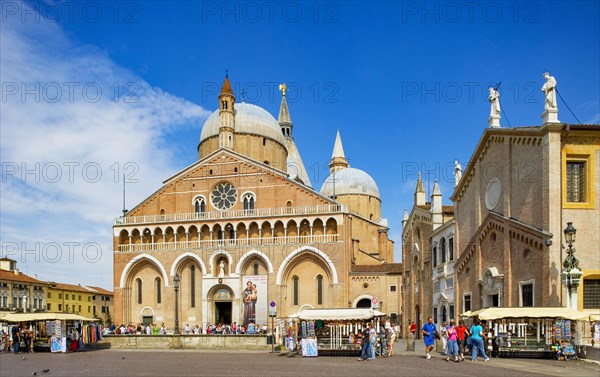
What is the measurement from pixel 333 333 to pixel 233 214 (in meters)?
24.5

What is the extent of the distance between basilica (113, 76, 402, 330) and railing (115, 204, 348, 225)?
0.09 metres

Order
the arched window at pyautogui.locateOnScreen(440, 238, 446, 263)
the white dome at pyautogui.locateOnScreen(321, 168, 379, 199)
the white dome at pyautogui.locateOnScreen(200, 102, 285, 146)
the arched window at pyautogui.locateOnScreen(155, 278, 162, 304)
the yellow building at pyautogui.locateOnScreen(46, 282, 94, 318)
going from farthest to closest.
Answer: the yellow building at pyautogui.locateOnScreen(46, 282, 94, 318) < the white dome at pyautogui.locateOnScreen(321, 168, 379, 199) < the white dome at pyautogui.locateOnScreen(200, 102, 285, 146) < the arched window at pyautogui.locateOnScreen(155, 278, 162, 304) < the arched window at pyautogui.locateOnScreen(440, 238, 446, 263)

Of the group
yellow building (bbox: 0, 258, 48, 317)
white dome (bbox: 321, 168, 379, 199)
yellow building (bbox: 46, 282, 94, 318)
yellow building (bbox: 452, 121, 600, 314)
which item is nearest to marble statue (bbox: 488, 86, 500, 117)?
yellow building (bbox: 452, 121, 600, 314)

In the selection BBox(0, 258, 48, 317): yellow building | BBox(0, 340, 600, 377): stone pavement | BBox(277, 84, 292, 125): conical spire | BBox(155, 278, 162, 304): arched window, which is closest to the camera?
BBox(0, 340, 600, 377): stone pavement

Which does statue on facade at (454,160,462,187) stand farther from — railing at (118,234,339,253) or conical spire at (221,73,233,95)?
conical spire at (221,73,233,95)

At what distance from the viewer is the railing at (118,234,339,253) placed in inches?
Result: 1843

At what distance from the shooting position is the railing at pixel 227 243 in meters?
46.8

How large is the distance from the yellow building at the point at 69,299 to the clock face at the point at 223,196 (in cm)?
3663

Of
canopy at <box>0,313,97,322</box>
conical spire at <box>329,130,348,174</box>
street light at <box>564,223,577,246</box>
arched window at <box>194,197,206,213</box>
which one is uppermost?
conical spire at <box>329,130,348,174</box>

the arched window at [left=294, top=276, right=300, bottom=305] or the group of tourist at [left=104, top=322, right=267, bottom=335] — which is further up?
the arched window at [left=294, top=276, right=300, bottom=305]

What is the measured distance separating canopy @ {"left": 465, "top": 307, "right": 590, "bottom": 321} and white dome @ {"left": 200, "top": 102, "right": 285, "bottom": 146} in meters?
39.4

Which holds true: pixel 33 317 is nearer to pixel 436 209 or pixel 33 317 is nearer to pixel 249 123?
pixel 436 209

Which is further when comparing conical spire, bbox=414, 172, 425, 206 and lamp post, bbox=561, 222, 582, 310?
conical spire, bbox=414, 172, 425, 206

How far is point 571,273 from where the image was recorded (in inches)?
851
